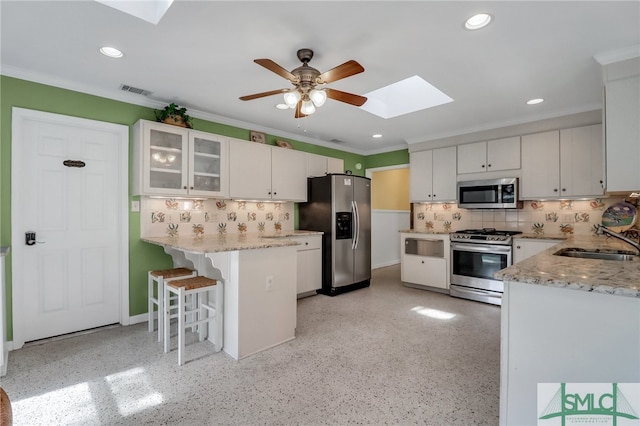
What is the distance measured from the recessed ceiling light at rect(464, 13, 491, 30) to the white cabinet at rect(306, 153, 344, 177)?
2893 millimetres

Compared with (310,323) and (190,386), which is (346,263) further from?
(190,386)

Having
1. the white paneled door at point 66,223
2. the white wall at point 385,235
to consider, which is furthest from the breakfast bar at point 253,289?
the white wall at point 385,235

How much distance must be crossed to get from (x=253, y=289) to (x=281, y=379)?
2.36ft

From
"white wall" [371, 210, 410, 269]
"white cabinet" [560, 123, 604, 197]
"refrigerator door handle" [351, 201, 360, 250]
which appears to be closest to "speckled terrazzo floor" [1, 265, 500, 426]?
"refrigerator door handle" [351, 201, 360, 250]

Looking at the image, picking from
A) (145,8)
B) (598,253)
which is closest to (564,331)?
(598,253)

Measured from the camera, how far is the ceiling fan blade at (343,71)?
1.86 metres

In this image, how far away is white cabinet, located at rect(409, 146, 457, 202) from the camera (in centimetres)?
447

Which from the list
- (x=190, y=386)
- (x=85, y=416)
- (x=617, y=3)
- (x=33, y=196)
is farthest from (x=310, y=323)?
(x=617, y=3)

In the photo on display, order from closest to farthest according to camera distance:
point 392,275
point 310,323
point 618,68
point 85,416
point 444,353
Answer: point 85,416, point 618,68, point 444,353, point 310,323, point 392,275

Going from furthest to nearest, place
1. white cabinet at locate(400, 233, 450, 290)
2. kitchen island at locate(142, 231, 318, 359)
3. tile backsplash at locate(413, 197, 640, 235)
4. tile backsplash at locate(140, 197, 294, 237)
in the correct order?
white cabinet at locate(400, 233, 450, 290), tile backsplash at locate(413, 197, 640, 235), tile backsplash at locate(140, 197, 294, 237), kitchen island at locate(142, 231, 318, 359)

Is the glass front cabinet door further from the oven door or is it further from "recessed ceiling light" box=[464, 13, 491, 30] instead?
the oven door

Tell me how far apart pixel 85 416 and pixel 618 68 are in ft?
13.7

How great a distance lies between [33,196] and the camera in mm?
2682

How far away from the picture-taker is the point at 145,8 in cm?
187
